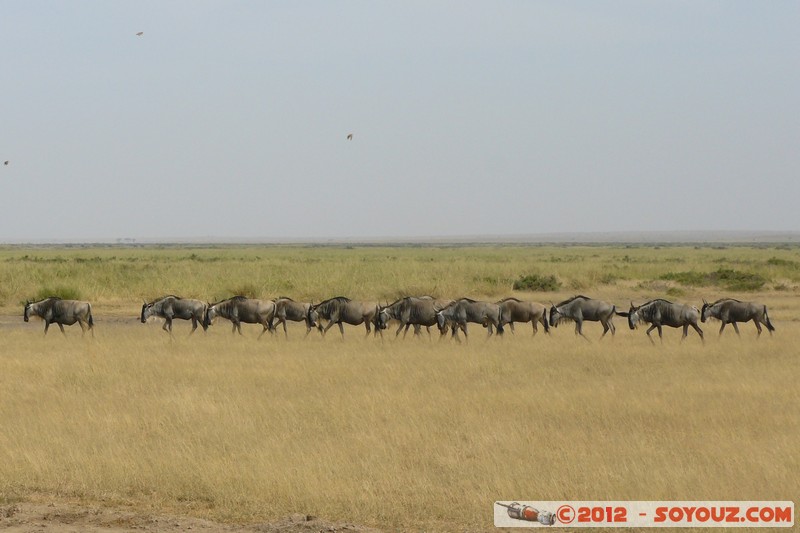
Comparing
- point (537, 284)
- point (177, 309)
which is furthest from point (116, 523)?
point (537, 284)

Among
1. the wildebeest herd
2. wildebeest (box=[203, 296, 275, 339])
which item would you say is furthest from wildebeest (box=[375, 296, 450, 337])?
wildebeest (box=[203, 296, 275, 339])

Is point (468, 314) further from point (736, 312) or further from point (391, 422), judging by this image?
point (391, 422)

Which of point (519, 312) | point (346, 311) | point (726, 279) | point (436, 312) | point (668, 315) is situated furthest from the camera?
point (726, 279)

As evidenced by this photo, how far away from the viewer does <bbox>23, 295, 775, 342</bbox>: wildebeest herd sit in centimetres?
2141

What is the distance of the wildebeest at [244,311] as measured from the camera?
22766 mm

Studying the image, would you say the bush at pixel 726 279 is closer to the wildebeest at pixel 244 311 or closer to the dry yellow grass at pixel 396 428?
the dry yellow grass at pixel 396 428

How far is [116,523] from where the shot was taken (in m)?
7.67

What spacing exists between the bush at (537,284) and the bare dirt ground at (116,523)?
31.9 metres

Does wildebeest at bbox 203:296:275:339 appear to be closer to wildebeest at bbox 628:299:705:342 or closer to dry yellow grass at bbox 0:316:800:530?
dry yellow grass at bbox 0:316:800:530

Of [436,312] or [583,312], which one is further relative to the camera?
[583,312]

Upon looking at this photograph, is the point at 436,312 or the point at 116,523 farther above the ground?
the point at 436,312

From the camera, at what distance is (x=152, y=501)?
8398 mm

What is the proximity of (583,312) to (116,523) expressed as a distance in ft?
53.3

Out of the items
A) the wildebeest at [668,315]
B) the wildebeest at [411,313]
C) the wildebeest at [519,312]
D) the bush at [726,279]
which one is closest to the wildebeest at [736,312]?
the wildebeest at [668,315]
